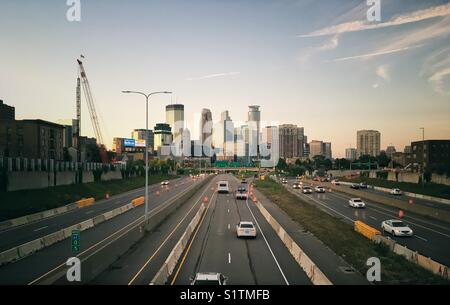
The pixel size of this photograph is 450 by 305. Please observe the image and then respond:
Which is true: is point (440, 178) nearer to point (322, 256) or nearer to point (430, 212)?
point (430, 212)

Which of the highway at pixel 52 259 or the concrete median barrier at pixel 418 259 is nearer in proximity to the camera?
the highway at pixel 52 259

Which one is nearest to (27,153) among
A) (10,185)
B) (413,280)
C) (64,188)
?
(64,188)

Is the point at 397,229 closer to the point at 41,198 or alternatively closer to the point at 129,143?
the point at 41,198

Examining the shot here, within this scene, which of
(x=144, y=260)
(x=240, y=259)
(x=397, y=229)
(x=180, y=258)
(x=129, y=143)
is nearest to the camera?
(x=144, y=260)

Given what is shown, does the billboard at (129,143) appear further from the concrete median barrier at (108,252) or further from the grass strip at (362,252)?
the grass strip at (362,252)

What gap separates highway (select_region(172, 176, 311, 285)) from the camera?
19.0m

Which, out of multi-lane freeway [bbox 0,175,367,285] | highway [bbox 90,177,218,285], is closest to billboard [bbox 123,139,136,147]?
multi-lane freeway [bbox 0,175,367,285]

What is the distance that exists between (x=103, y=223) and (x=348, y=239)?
81.8ft

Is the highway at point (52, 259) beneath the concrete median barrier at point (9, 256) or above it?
beneath

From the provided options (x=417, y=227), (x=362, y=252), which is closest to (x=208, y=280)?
(x=362, y=252)

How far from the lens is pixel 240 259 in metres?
23.2

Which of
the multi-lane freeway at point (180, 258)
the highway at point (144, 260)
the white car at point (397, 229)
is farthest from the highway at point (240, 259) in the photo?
the white car at point (397, 229)

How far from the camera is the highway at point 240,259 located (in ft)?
62.5
